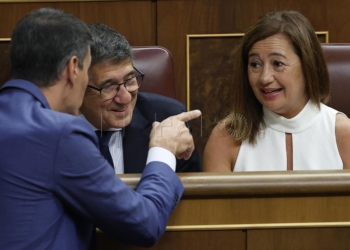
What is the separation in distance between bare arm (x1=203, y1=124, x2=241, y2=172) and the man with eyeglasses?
29mm

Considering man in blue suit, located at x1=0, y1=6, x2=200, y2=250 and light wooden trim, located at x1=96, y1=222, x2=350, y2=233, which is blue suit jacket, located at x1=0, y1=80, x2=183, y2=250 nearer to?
man in blue suit, located at x1=0, y1=6, x2=200, y2=250

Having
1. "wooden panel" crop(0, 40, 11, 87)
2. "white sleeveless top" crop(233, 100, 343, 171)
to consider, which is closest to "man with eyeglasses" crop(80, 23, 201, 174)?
"white sleeveless top" crop(233, 100, 343, 171)

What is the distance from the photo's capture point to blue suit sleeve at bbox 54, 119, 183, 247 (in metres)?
0.76

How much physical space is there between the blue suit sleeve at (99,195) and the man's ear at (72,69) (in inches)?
2.5

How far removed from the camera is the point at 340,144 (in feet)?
4.04

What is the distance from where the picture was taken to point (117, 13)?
169 centimetres

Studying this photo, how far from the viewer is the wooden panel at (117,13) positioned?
1.69 m

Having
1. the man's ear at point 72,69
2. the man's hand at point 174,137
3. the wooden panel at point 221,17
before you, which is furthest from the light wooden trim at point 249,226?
the wooden panel at point 221,17

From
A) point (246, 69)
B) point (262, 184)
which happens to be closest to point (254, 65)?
point (246, 69)

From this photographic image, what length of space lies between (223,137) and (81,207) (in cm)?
52

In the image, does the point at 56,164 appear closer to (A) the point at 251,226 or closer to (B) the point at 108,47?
(A) the point at 251,226

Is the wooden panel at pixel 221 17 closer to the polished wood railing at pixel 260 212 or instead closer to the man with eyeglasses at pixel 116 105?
the man with eyeglasses at pixel 116 105

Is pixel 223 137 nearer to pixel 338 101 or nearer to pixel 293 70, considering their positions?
pixel 293 70

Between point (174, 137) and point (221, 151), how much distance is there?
312 mm
